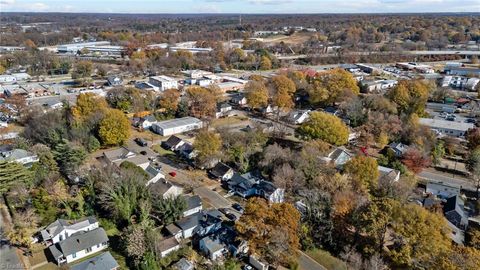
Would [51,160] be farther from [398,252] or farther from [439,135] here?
[439,135]

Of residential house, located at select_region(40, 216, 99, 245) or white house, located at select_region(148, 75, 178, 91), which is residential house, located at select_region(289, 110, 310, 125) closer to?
white house, located at select_region(148, 75, 178, 91)

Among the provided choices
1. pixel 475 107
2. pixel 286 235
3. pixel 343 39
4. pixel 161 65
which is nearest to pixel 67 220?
pixel 286 235

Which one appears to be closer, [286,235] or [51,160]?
[286,235]

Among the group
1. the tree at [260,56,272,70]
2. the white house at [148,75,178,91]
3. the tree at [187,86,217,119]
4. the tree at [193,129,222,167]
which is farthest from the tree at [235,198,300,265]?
the tree at [260,56,272,70]

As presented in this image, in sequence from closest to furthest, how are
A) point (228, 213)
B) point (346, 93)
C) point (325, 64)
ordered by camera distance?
point (228, 213)
point (346, 93)
point (325, 64)

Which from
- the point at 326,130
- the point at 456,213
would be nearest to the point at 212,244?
the point at 456,213

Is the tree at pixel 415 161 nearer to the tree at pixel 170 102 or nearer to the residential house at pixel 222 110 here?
the residential house at pixel 222 110

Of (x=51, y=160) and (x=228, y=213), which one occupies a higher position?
(x=51, y=160)
